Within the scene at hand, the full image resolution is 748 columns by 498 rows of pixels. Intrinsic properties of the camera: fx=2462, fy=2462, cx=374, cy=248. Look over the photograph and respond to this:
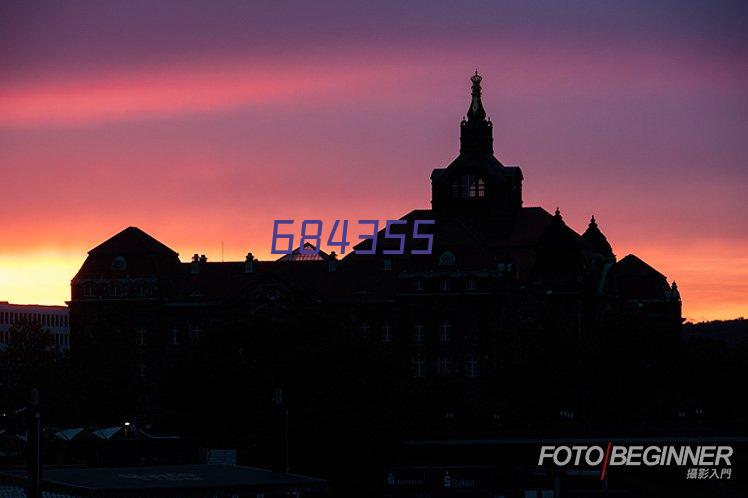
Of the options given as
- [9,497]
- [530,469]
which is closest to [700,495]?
[530,469]

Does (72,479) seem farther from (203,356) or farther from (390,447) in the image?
(203,356)

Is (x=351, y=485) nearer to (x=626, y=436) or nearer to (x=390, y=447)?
(x=390, y=447)

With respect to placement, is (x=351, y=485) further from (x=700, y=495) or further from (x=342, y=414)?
(x=700, y=495)

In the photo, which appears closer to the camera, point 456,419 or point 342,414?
point 342,414

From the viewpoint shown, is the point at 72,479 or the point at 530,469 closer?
the point at 72,479

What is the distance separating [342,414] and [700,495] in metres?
23.6

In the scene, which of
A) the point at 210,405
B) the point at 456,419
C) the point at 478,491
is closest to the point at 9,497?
the point at 478,491

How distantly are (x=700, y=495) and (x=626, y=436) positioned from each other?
60.7 feet

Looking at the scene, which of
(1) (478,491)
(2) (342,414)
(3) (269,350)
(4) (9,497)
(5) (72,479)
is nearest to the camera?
(5) (72,479)

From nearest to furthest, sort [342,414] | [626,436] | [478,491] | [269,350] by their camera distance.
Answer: [478,491] < [342,414] < [626,436] < [269,350]

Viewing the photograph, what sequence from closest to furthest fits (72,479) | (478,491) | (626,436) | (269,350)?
1. (72,479)
2. (478,491)
3. (626,436)
4. (269,350)

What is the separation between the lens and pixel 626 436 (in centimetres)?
17500

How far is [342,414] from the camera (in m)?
160

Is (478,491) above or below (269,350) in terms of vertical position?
below
